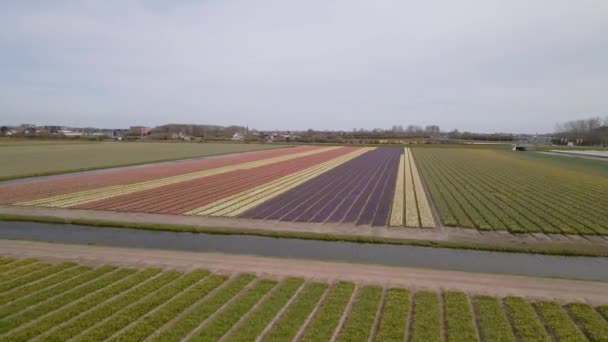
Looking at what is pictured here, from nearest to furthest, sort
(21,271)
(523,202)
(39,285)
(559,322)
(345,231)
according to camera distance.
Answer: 1. (559,322)
2. (39,285)
3. (21,271)
4. (345,231)
5. (523,202)

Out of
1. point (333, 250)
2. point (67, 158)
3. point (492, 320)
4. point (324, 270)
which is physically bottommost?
point (333, 250)

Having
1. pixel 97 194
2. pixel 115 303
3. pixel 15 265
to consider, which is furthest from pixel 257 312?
pixel 97 194

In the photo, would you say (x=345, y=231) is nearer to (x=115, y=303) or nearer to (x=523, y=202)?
(x=115, y=303)

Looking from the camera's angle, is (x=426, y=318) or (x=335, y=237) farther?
(x=335, y=237)

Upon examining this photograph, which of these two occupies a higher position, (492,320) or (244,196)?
(492,320)

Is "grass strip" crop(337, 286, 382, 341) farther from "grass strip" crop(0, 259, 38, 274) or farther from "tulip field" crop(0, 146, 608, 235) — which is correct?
"grass strip" crop(0, 259, 38, 274)

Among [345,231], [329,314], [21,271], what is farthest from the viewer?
[345,231]

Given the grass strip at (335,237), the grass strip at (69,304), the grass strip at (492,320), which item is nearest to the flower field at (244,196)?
the grass strip at (335,237)
